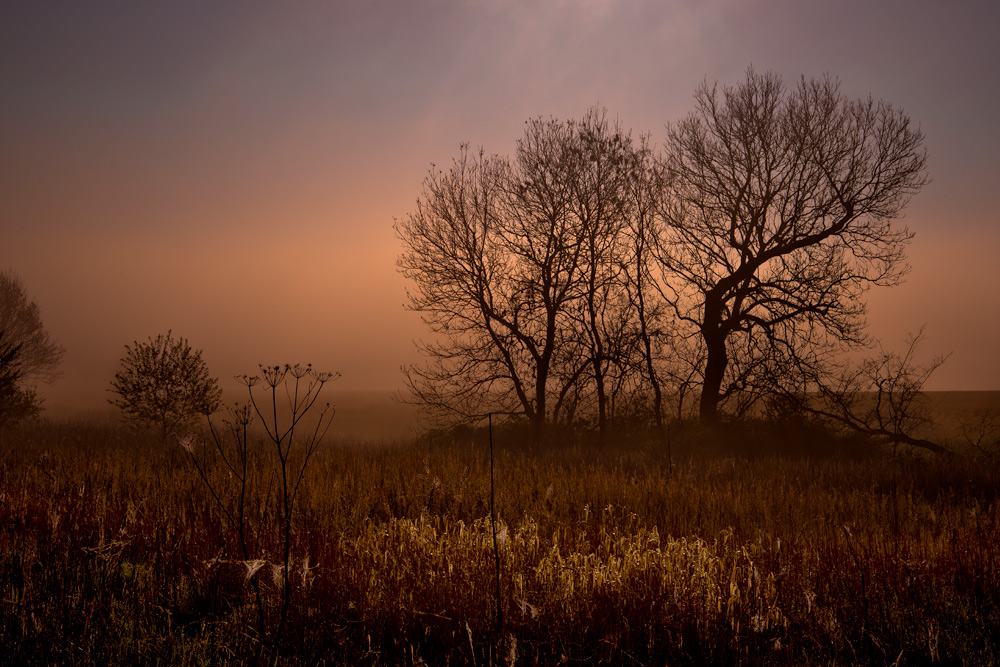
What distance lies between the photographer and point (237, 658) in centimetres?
352

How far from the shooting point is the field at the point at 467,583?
3781 millimetres

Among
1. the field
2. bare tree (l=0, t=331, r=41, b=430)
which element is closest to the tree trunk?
the field

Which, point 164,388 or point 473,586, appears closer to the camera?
point 473,586

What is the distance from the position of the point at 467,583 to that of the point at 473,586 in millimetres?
50

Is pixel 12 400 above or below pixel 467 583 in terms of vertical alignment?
above

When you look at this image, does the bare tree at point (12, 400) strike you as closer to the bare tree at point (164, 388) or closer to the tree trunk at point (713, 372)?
the bare tree at point (164, 388)

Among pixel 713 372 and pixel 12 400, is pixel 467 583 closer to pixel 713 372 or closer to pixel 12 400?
pixel 713 372

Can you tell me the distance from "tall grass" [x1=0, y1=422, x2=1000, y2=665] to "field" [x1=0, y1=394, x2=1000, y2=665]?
0.07 feet

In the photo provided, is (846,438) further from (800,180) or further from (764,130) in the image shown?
A: (764,130)

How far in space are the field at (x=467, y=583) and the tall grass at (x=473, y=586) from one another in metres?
0.02

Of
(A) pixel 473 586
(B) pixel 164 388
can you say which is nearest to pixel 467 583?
(A) pixel 473 586

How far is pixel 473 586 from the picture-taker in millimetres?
4531

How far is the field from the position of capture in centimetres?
378

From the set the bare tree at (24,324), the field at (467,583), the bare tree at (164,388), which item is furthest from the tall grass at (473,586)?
the bare tree at (24,324)
